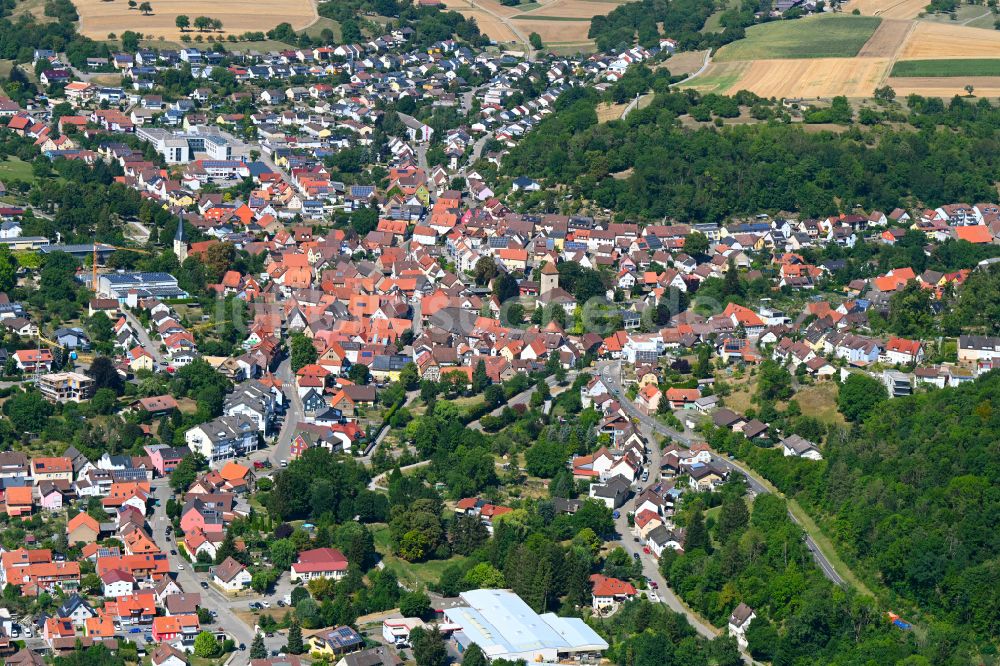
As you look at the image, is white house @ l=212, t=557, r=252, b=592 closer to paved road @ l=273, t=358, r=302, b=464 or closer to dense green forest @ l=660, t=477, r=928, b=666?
paved road @ l=273, t=358, r=302, b=464

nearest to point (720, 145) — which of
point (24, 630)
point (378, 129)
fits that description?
point (378, 129)

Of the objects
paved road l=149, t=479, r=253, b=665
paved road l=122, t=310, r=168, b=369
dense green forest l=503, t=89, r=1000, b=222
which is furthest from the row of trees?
paved road l=149, t=479, r=253, b=665

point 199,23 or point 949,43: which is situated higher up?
point 949,43

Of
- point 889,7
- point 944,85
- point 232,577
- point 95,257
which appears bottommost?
point 232,577

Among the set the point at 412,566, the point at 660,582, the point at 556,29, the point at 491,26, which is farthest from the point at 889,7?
the point at 412,566

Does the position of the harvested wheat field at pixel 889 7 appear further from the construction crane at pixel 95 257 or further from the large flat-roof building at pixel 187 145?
the construction crane at pixel 95 257

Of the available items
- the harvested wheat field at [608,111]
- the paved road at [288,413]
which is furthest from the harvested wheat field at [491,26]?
the paved road at [288,413]

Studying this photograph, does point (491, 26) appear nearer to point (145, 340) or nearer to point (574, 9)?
point (574, 9)
